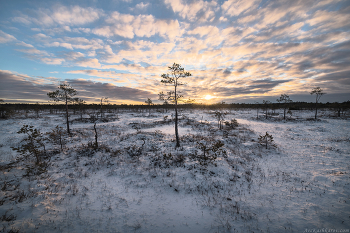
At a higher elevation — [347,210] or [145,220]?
[347,210]

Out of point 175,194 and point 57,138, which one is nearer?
point 175,194

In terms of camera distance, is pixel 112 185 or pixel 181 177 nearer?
pixel 112 185

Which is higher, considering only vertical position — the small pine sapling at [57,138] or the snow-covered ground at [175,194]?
the small pine sapling at [57,138]

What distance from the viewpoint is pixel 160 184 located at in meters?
8.05

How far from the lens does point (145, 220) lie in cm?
552

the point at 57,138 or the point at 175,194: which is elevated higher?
the point at 57,138

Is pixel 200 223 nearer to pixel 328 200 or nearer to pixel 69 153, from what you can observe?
pixel 328 200

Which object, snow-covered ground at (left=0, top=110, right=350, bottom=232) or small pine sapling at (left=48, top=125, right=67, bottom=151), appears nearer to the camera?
snow-covered ground at (left=0, top=110, right=350, bottom=232)

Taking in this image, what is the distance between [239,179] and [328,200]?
13.2 feet

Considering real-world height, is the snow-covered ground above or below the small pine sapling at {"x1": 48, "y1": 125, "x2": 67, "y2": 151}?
below

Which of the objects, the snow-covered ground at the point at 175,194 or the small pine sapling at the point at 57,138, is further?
the small pine sapling at the point at 57,138

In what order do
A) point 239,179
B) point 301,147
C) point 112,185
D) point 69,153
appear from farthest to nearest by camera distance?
1. point 301,147
2. point 69,153
3. point 239,179
4. point 112,185

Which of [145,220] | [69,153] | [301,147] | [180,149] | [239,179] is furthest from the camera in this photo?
[301,147]

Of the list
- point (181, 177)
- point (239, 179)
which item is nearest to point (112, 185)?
point (181, 177)
